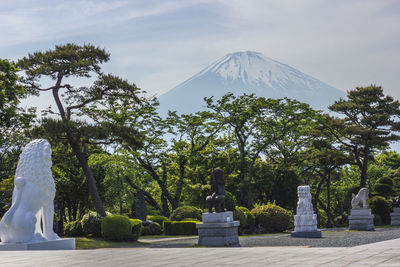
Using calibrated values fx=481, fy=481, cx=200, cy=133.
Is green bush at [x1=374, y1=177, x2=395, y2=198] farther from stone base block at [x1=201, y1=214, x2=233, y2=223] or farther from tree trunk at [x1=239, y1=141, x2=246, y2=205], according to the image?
stone base block at [x1=201, y1=214, x2=233, y2=223]

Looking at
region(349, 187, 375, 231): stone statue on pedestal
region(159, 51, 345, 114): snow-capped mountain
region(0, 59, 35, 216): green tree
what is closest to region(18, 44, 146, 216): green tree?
region(0, 59, 35, 216): green tree

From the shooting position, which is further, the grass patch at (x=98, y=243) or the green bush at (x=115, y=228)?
the green bush at (x=115, y=228)

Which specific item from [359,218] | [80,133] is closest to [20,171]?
[80,133]

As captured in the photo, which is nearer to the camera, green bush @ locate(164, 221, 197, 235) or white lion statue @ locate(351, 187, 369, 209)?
green bush @ locate(164, 221, 197, 235)

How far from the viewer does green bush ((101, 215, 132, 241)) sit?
20.8 m

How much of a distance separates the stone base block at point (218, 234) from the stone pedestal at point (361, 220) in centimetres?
1173

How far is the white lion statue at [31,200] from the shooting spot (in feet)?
39.0

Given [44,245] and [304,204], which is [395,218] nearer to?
[304,204]

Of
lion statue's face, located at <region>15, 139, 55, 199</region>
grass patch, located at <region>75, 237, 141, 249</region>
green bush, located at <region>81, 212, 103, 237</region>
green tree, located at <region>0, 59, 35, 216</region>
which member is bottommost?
grass patch, located at <region>75, 237, 141, 249</region>

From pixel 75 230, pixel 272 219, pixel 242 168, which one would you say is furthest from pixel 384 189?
pixel 75 230

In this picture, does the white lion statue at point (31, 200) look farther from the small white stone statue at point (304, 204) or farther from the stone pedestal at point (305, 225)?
the small white stone statue at point (304, 204)

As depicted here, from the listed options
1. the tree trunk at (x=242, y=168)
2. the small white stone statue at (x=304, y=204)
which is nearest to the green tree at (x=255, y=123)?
the tree trunk at (x=242, y=168)

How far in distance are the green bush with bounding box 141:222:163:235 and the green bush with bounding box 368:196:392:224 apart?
48.8ft

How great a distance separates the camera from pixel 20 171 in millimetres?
12477
